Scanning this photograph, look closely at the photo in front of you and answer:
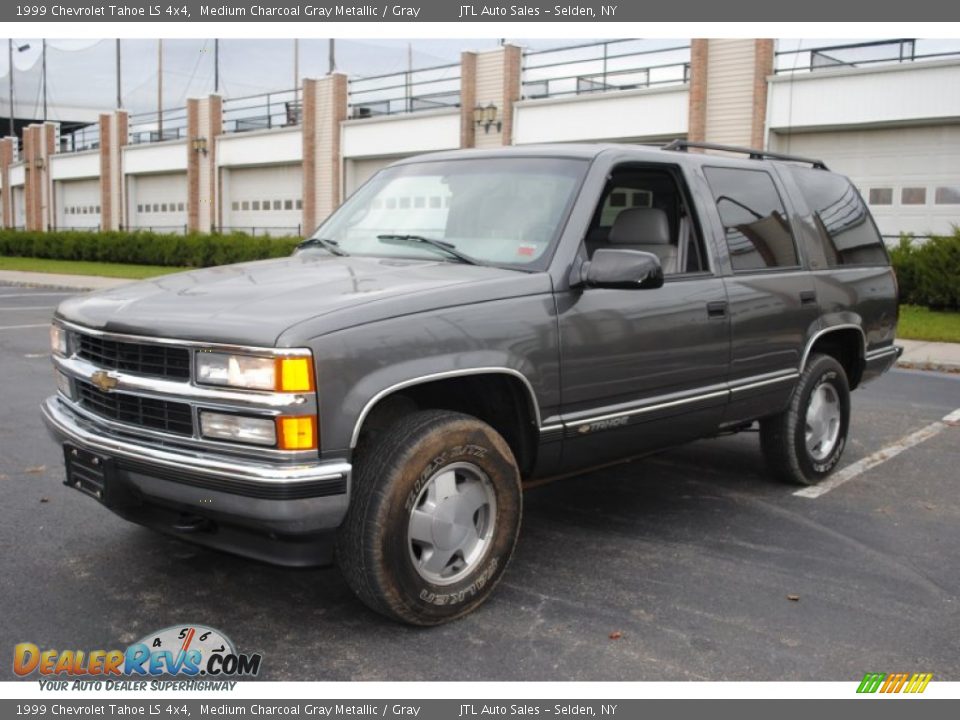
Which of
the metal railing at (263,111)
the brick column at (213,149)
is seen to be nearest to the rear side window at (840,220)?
the metal railing at (263,111)

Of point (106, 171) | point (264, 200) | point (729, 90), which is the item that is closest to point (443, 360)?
point (729, 90)

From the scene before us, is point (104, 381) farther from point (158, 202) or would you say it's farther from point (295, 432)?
point (158, 202)

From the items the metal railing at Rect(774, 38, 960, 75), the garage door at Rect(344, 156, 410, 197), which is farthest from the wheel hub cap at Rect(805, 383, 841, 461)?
the garage door at Rect(344, 156, 410, 197)

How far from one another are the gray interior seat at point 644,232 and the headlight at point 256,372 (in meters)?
2.32

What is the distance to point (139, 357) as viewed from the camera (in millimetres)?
3820

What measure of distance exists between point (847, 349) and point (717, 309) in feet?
6.17

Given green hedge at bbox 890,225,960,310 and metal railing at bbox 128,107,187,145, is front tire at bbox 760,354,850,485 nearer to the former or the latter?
green hedge at bbox 890,225,960,310

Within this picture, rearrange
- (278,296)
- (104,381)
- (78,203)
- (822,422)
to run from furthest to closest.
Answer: (78,203)
(822,422)
(104,381)
(278,296)

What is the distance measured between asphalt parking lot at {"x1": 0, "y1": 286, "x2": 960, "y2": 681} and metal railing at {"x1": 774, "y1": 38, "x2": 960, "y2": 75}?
1796 cm

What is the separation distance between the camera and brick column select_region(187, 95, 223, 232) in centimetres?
4069

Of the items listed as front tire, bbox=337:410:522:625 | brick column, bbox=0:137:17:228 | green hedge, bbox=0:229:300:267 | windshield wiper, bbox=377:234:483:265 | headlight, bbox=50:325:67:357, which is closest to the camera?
front tire, bbox=337:410:522:625

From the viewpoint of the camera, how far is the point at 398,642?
12.4 ft

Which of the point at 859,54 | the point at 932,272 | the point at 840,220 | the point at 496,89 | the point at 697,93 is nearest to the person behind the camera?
the point at 840,220

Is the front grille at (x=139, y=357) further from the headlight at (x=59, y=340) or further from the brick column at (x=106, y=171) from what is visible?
the brick column at (x=106, y=171)
